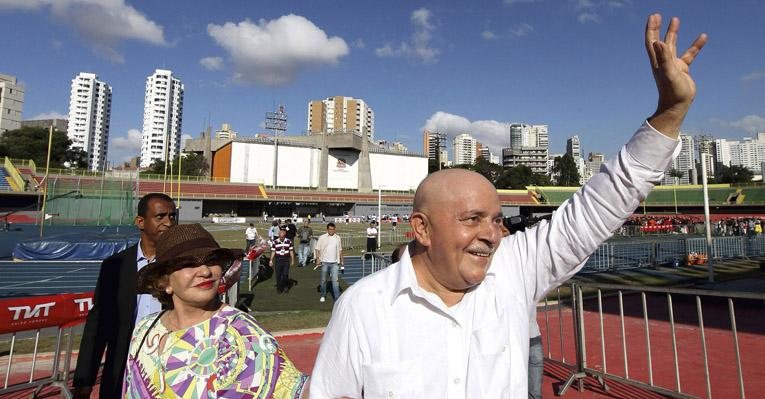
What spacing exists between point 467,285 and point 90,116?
174m

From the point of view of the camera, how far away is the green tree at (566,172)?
93.9m

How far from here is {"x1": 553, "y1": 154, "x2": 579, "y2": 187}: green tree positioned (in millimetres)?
93938

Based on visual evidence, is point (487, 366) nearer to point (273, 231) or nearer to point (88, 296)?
point (88, 296)

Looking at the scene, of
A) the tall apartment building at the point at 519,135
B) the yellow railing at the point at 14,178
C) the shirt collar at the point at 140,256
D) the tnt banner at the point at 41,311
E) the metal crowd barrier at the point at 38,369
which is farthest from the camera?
the tall apartment building at the point at 519,135

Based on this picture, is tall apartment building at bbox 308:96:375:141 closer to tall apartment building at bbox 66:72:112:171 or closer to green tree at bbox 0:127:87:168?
tall apartment building at bbox 66:72:112:171

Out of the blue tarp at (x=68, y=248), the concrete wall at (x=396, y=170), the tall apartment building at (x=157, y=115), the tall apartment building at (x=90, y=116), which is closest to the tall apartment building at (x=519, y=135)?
the concrete wall at (x=396, y=170)

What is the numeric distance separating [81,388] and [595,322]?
781 centimetres

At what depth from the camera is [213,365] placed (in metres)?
1.79

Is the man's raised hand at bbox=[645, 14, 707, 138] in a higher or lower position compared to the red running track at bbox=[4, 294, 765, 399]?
higher

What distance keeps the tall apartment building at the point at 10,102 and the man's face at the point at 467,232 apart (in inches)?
5170

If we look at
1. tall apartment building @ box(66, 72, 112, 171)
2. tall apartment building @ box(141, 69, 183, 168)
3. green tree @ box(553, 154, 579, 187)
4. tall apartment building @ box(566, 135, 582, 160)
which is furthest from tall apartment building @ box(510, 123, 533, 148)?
tall apartment building @ box(66, 72, 112, 171)

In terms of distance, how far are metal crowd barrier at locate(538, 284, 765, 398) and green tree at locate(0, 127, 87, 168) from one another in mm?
75958

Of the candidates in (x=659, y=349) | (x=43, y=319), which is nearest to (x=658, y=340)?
(x=659, y=349)

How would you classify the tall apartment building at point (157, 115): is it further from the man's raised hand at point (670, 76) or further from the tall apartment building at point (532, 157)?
the man's raised hand at point (670, 76)
